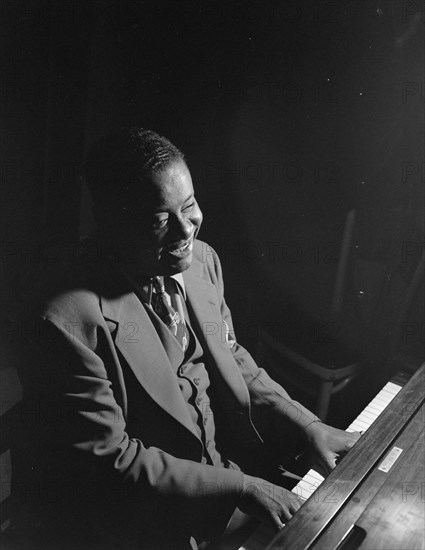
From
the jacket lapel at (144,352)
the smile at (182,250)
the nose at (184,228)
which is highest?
the nose at (184,228)

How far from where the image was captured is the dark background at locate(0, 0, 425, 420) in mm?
2088

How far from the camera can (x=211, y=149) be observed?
2.77m

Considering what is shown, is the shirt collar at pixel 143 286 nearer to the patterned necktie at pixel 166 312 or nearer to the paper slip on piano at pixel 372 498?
the patterned necktie at pixel 166 312

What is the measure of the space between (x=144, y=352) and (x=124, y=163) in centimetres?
54

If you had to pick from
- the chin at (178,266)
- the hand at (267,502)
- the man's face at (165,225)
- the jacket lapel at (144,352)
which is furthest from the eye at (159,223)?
the hand at (267,502)

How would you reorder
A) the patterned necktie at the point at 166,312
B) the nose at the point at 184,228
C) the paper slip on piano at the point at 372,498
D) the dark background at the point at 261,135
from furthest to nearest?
the dark background at the point at 261,135 → the patterned necktie at the point at 166,312 → the nose at the point at 184,228 → the paper slip on piano at the point at 372,498

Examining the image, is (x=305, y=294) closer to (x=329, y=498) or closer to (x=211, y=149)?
(x=211, y=149)

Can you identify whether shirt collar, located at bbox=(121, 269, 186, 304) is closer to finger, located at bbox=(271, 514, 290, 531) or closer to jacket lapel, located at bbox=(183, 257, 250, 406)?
jacket lapel, located at bbox=(183, 257, 250, 406)

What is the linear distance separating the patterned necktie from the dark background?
12.5 inches

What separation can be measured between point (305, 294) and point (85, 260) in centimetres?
176

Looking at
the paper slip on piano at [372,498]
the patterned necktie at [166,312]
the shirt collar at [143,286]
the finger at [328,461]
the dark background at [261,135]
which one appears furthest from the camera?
the dark background at [261,135]

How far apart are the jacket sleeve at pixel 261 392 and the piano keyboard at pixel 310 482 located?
0.17 m

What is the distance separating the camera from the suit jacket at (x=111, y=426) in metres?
1.46

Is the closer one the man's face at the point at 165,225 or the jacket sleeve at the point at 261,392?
the man's face at the point at 165,225
